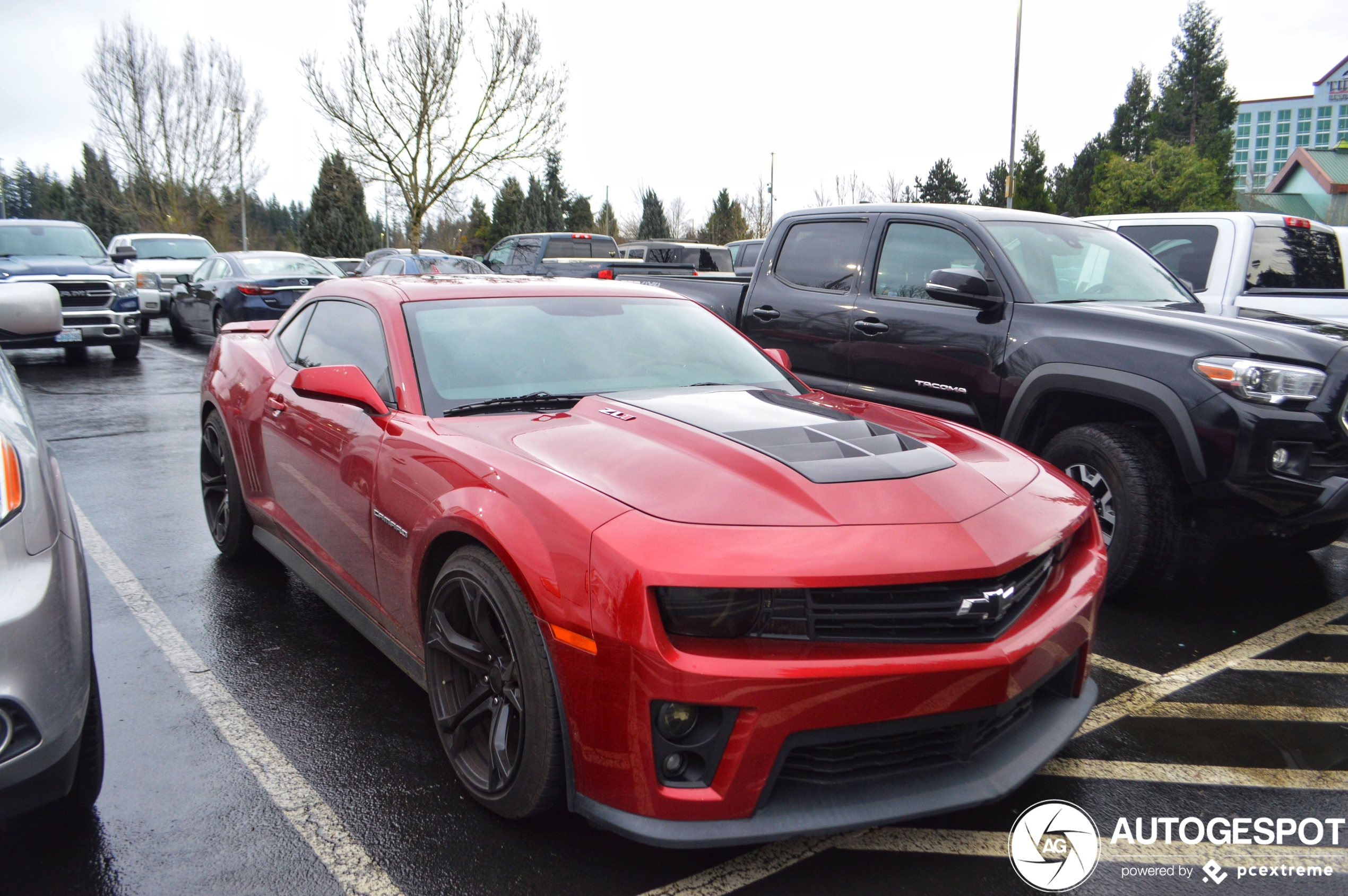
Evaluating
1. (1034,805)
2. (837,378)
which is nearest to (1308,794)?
(1034,805)

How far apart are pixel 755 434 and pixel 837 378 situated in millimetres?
3117

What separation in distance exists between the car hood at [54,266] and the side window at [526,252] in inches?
278

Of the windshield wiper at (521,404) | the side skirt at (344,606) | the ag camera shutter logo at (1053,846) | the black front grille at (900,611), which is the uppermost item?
the windshield wiper at (521,404)

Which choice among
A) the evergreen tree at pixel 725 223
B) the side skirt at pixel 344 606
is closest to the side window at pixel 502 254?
the side skirt at pixel 344 606

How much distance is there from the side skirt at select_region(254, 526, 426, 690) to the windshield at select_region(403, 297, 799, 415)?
2.68ft

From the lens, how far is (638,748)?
2.06 meters

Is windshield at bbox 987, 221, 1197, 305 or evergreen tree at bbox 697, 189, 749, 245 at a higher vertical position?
evergreen tree at bbox 697, 189, 749, 245

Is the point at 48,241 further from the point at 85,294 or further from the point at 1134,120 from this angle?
the point at 1134,120

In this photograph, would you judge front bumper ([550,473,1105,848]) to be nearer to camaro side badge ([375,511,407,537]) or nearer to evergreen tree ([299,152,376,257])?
camaro side badge ([375,511,407,537])

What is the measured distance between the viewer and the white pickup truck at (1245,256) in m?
6.51

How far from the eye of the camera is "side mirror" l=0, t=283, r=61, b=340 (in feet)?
11.5

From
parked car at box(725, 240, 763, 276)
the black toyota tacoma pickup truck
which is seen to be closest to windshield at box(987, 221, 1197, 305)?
the black toyota tacoma pickup truck

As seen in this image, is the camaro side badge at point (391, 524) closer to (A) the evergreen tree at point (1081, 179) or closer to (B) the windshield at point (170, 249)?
(B) the windshield at point (170, 249)

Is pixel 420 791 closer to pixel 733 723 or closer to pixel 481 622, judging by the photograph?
pixel 481 622
